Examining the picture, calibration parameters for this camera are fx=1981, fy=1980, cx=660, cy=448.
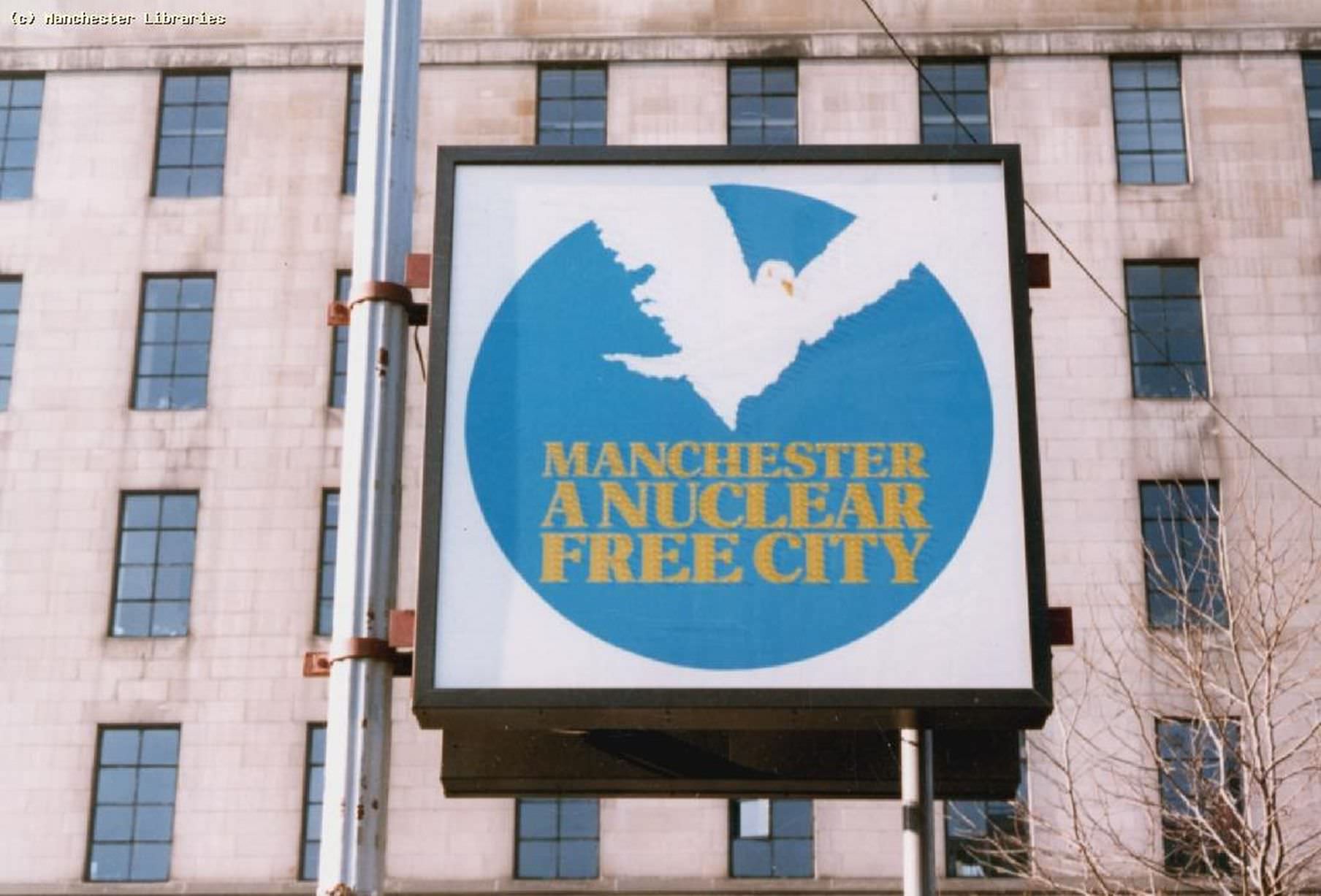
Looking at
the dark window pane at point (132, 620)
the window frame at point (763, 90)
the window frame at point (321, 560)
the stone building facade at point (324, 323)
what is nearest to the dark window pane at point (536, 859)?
the stone building facade at point (324, 323)

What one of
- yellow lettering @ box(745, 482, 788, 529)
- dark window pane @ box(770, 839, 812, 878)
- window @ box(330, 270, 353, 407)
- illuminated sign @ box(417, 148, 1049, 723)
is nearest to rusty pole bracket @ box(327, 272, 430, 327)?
illuminated sign @ box(417, 148, 1049, 723)

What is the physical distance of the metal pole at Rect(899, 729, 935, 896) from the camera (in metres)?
7.77

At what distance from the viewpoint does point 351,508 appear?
24.3 feet

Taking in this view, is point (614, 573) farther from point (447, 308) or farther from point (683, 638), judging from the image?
point (447, 308)

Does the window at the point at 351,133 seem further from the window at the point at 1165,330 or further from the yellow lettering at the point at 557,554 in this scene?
the yellow lettering at the point at 557,554

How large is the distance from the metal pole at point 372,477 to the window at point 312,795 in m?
22.8

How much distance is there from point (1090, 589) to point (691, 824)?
6990mm

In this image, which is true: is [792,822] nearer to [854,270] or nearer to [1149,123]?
[1149,123]

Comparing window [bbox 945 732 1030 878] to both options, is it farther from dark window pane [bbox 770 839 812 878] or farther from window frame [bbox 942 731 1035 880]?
dark window pane [bbox 770 839 812 878]

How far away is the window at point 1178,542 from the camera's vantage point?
2959cm

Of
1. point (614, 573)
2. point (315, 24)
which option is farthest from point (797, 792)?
point (315, 24)

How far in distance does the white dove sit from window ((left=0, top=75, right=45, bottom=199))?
1061 inches

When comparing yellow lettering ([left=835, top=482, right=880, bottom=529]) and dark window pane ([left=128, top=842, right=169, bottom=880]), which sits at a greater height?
yellow lettering ([left=835, top=482, right=880, bottom=529])

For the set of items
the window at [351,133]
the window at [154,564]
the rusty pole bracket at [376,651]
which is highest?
the window at [351,133]
